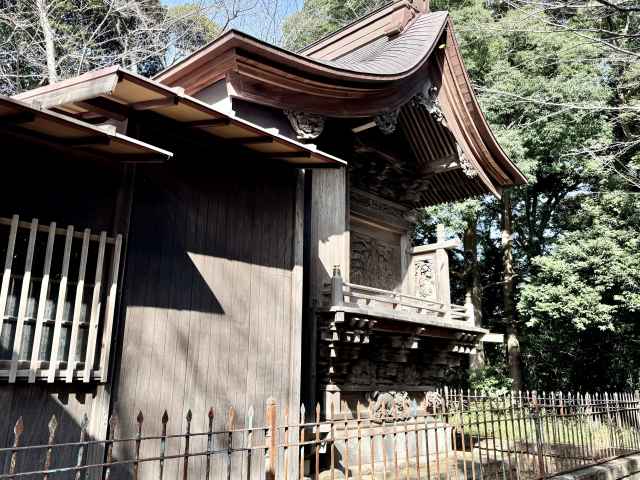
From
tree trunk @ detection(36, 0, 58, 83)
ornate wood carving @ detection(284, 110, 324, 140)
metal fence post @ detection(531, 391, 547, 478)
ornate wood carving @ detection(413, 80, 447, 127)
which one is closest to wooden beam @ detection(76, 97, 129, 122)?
ornate wood carving @ detection(284, 110, 324, 140)

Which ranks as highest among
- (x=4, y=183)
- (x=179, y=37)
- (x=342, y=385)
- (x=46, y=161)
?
(x=179, y=37)

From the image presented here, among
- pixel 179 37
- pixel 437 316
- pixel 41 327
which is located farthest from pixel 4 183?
pixel 179 37

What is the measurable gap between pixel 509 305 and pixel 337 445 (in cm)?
1440

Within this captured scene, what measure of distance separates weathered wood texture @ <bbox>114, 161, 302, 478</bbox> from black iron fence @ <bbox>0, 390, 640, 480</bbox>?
0.09 m

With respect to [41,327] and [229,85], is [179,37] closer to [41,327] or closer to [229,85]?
[229,85]

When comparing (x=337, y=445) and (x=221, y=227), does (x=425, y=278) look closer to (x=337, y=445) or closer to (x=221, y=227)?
(x=337, y=445)

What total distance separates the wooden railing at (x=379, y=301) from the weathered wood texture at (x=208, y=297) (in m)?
0.85

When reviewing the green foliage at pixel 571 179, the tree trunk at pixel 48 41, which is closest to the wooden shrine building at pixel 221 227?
the green foliage at pixel 571 179

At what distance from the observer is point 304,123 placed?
6.57 m

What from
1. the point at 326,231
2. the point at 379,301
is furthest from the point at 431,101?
the point at 379,301

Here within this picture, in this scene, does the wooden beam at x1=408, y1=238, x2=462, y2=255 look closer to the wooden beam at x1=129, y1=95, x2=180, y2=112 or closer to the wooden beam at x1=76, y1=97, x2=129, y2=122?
the wooden beam at x1=129, y1=95, x2=180, y2=112

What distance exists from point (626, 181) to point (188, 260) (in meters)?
16.1

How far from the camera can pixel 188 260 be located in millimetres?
5492

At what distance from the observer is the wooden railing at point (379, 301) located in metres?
7.23
